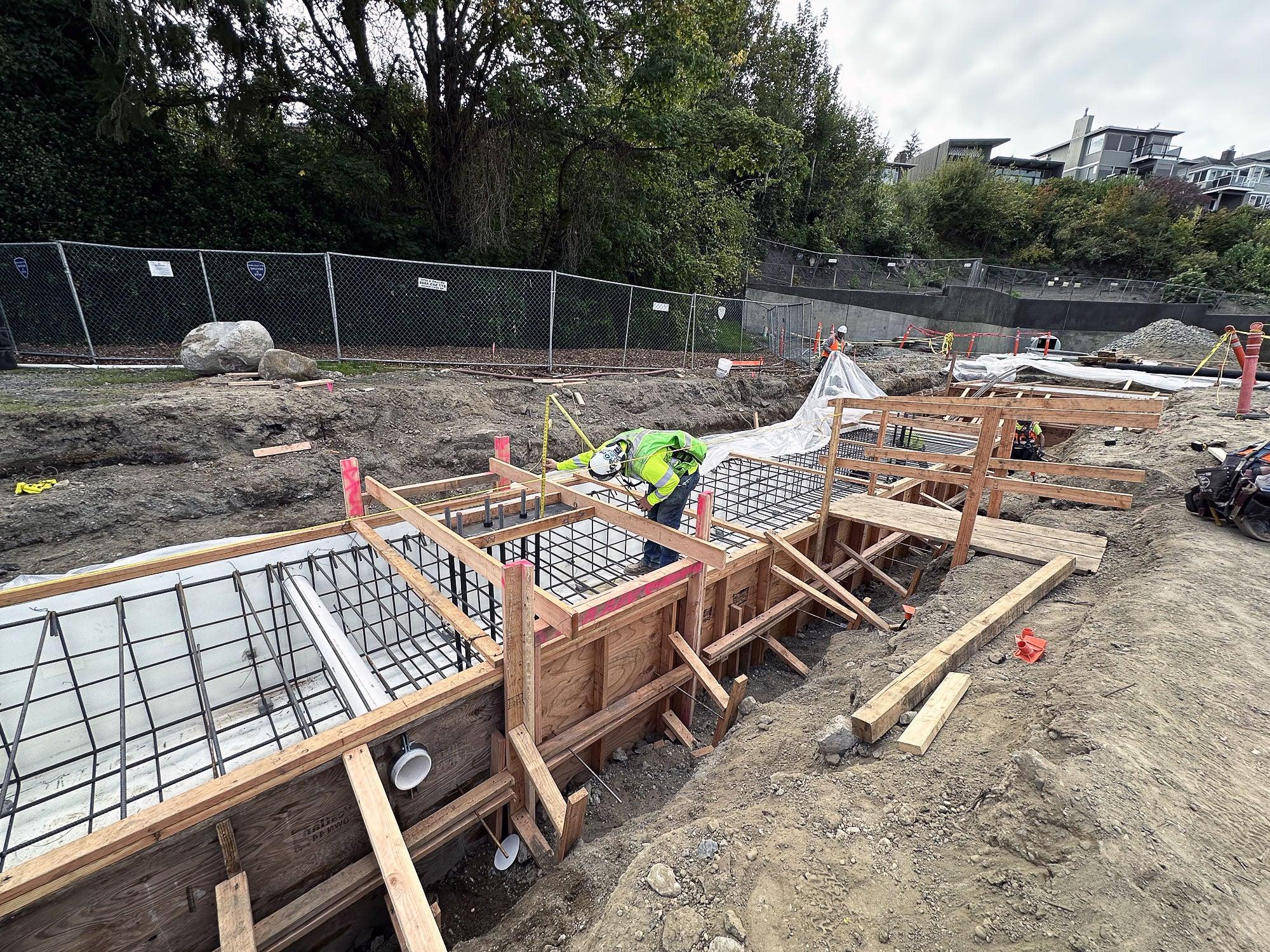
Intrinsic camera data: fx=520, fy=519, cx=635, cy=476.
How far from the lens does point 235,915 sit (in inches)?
91.9

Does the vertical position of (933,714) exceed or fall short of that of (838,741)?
it exceeds it

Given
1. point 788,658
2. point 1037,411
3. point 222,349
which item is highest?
point 1037,411

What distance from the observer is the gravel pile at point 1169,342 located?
1806 centimetres

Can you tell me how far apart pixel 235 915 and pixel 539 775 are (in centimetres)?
147

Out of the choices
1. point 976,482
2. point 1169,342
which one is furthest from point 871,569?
point 1169,342

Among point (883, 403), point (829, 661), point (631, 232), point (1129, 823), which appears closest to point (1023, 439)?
point (883, 403)

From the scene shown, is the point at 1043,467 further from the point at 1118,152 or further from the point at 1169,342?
the point at 1118,152

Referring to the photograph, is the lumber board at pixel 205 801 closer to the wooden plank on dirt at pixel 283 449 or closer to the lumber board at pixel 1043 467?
the lumber board at pixel 1043 467

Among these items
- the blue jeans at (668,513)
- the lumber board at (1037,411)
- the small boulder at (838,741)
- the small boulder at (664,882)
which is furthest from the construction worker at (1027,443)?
the small boulder at (664,882)

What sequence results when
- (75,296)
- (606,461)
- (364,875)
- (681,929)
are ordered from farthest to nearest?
(75,296) → (606,461) → (364,875) → (681,929)

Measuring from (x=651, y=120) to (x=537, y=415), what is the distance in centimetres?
793

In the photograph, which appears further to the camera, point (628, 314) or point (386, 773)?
point (628, 314)

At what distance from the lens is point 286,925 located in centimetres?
262

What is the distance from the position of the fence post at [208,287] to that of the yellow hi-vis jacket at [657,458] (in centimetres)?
900
